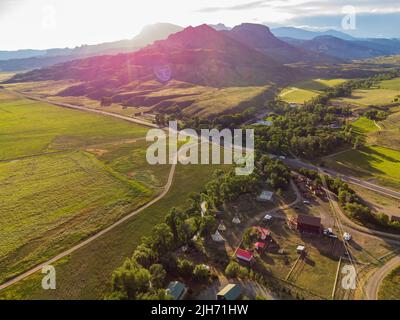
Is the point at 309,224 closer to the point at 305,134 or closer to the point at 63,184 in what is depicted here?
the point at 305,134

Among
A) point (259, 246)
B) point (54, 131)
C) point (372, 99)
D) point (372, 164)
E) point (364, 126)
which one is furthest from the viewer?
point (372, 99)

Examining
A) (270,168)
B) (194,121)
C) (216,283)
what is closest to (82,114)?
(194,121)

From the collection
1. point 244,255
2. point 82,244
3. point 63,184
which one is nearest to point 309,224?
point 244,255

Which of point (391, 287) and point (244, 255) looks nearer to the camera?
point (391, 287)

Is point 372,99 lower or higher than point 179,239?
higher

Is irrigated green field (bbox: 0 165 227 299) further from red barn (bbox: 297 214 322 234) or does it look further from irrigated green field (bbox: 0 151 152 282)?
red barn (bbox: 297 214 322 234)

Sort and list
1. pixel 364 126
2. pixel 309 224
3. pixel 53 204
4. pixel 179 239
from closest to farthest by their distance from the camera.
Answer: pixel 179 239 < pixel 309 224 < pixel 53 204 < pixel 364 126

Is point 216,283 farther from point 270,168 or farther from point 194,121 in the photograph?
point 194,121

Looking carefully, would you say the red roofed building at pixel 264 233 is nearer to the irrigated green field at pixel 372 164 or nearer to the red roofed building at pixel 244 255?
the red roofed building at pixel 244 255
